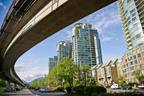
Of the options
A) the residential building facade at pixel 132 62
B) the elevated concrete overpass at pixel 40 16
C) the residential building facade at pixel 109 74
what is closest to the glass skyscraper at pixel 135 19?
the residential building facade at pixel 132 62

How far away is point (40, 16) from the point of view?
14711mm

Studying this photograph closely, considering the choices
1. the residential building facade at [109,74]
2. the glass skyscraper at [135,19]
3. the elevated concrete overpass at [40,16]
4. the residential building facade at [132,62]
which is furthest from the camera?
the residential building facade at [109,74]

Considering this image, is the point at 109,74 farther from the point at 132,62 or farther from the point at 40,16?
the point at 40,16

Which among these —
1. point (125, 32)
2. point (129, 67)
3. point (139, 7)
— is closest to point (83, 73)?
point (129, 67)

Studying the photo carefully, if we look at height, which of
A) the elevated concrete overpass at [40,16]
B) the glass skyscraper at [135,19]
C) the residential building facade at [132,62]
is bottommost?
the elevated concrete overpass at [40,16]

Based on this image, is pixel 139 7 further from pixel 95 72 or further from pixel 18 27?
pixel 18 27

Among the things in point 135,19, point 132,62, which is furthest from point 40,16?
point 135,19

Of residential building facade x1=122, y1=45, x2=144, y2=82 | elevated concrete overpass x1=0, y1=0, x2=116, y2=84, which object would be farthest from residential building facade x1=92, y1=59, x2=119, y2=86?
elevated concrete overpass x1=0, y1=0, x2=116, y2=84

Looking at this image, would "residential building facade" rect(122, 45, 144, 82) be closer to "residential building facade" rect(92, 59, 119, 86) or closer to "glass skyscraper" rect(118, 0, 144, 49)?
"glass skyscraper" rect(118, 0, 144, 49)

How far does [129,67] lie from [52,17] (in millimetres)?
85446

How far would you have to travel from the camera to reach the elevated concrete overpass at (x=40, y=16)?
12398mm

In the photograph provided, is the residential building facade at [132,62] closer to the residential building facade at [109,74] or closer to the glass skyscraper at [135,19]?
the glass skyscraper at [135,19]

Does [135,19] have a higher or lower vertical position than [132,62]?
Result: higher

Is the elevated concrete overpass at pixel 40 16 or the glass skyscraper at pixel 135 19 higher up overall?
the glass skyscraper at pixel 135 19
